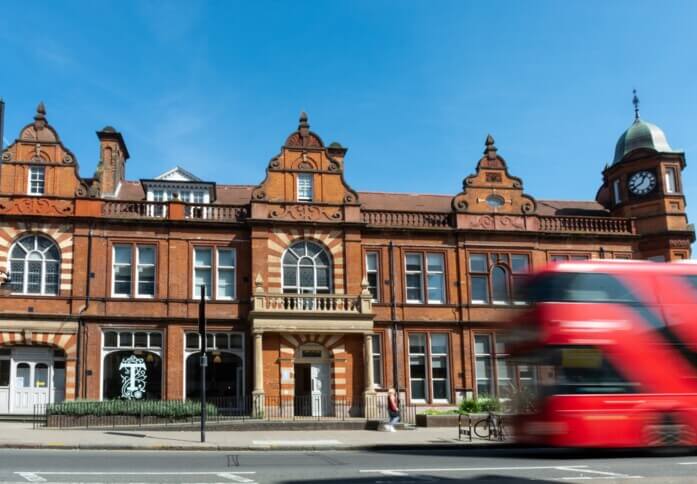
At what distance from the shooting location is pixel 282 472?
15586 mm

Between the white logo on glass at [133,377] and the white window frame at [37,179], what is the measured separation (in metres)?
8.16

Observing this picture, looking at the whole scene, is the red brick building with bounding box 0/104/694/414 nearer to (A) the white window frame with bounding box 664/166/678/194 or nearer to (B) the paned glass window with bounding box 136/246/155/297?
(B) the paned glass window with bounding box 136/246/155/297

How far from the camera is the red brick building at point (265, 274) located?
106 ft

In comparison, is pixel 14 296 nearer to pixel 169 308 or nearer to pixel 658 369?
pixel 169 308

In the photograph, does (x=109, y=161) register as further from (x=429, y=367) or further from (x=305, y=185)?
(x=429, y=367)

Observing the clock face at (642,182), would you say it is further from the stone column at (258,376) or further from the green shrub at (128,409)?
the green shrub at (128,409)

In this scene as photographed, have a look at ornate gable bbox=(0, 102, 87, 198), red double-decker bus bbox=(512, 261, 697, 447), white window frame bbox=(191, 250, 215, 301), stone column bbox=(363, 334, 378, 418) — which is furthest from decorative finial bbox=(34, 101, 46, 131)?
red double-decker bus bbox=(512, 261, 697, 447)

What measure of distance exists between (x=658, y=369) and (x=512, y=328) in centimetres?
284

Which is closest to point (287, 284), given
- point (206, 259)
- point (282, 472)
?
point (206, 259)

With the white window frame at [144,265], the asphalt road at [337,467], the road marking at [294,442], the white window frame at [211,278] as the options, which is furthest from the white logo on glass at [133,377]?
the asphalt road at [337,467]

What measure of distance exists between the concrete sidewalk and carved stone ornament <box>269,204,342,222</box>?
35.5ft

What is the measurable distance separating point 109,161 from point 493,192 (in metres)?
18.3

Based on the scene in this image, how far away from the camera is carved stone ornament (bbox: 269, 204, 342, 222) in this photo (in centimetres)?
3469

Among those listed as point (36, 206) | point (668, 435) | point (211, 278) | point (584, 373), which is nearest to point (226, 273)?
point (211, 278)
